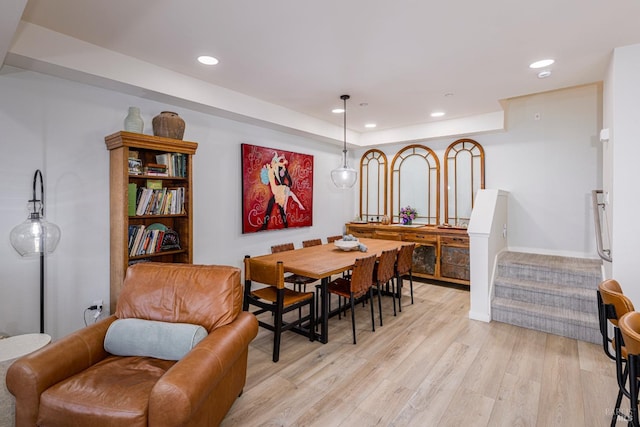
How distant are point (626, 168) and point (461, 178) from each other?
2.70 meters

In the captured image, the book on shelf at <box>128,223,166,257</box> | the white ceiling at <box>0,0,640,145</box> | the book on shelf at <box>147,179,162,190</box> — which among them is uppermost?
the white ceiling at <box>0,0,640,145</box>

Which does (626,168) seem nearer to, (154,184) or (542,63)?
A: (542,63)

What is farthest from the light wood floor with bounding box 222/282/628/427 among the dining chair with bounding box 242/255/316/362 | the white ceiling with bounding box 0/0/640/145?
the white ceiling with bounding box 0/0/640/145

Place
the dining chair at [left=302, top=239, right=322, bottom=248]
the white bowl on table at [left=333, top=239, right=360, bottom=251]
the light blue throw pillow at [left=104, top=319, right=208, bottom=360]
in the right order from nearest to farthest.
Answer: the light blue throw pillow at [left=104, top=319, right=208, bottom=360], the white bowl on table at [left=333, top=239, right=360, bottom=251], the dining chair at [left=302, top=239, right=322, bottom=248]

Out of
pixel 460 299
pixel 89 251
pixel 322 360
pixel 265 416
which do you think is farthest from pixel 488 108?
pixel 89 251

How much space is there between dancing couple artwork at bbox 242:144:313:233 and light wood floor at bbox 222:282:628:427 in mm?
1698

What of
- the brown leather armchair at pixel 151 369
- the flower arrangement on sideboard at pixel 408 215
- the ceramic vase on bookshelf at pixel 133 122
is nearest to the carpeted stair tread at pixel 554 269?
the flower arrangement on sideboard at pixel 408 215

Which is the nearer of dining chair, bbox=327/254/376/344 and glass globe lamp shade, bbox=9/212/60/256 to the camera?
glass globe lamp shade, bbox=9/212/60/256

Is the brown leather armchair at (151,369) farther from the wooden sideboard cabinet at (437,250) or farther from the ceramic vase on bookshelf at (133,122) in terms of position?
the wooden sideboard cabinet at (437,250)

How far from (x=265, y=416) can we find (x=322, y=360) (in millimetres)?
823

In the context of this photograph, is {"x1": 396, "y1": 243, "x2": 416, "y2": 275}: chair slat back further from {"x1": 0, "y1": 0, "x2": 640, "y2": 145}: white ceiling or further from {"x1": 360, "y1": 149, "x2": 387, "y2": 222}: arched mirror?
{"x1": 360, "y1": 149, "x2": 387, "y2": 222}: arched mirror

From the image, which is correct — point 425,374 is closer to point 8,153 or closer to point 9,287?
point 9,287

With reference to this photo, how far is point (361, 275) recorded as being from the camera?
3199 millimetres

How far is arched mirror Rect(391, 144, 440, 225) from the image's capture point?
18.4 ft
